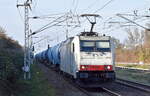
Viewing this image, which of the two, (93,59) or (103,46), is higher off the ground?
(103,46)

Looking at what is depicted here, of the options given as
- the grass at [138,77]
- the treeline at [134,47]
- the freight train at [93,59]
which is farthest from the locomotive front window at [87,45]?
the treeline at [134,47]

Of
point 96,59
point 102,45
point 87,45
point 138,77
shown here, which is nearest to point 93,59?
point 96,59

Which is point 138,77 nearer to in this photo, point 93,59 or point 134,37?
point 93,59

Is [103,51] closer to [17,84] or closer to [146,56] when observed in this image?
[17,84]

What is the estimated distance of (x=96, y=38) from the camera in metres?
24.6

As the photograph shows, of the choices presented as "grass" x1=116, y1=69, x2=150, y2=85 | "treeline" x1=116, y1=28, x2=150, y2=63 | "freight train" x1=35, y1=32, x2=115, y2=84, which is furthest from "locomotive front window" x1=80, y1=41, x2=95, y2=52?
"treeline" x1=116, y1=28, x2=150, y2=63

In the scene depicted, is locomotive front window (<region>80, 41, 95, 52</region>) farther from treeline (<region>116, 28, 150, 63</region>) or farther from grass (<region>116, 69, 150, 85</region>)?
treeline (<region>116, 28, 150, 63</region>)

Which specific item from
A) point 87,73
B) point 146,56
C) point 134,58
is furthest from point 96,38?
point 134,58

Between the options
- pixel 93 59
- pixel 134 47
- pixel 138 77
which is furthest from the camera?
pixel 134 47

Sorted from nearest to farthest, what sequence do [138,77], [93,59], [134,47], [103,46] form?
[93,59] → [103,46] → [138,77] → [134,47]

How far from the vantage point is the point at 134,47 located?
10494 centimetres

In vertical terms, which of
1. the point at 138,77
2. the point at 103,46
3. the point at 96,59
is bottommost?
the point at 138,77

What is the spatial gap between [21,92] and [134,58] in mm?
85564

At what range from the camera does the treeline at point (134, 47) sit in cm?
9720
